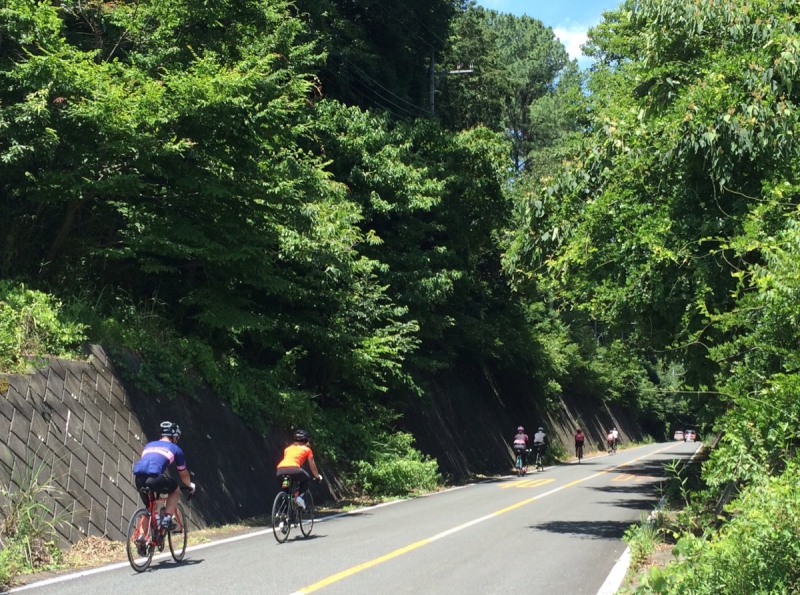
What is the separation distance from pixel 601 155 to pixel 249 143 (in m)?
6.28

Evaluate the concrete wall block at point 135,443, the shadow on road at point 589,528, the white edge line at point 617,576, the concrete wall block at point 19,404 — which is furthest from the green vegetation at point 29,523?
the shadow on road at point 589,528

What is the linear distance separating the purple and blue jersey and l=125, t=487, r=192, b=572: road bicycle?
0.24m

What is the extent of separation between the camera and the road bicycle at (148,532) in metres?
Answer: 8.21

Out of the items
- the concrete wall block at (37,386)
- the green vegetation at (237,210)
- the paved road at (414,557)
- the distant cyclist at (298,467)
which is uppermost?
the green vegetation at (237,210)

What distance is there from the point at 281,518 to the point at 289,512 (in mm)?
184

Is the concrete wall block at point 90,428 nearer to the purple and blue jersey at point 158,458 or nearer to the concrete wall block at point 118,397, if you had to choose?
the concrete wall block at point 118,397

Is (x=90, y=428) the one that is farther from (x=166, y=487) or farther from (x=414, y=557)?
(x=414, y=557)

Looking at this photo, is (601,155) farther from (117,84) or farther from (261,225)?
(117,84)

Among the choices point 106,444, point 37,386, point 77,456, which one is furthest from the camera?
point 106,444

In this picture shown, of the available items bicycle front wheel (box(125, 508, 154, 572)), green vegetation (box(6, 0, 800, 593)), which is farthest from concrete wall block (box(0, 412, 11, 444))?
bicycle front wheel (box(125, 508, 154, 572))

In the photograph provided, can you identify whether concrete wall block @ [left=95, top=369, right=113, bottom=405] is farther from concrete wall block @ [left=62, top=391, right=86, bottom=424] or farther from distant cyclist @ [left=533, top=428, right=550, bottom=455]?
distant cyclist @ [left=533, top=428, right=550, bottom=455]

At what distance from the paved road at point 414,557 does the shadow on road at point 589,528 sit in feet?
0.06

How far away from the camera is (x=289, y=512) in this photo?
10.7 metres

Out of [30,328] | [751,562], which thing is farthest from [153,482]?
[751,562]
